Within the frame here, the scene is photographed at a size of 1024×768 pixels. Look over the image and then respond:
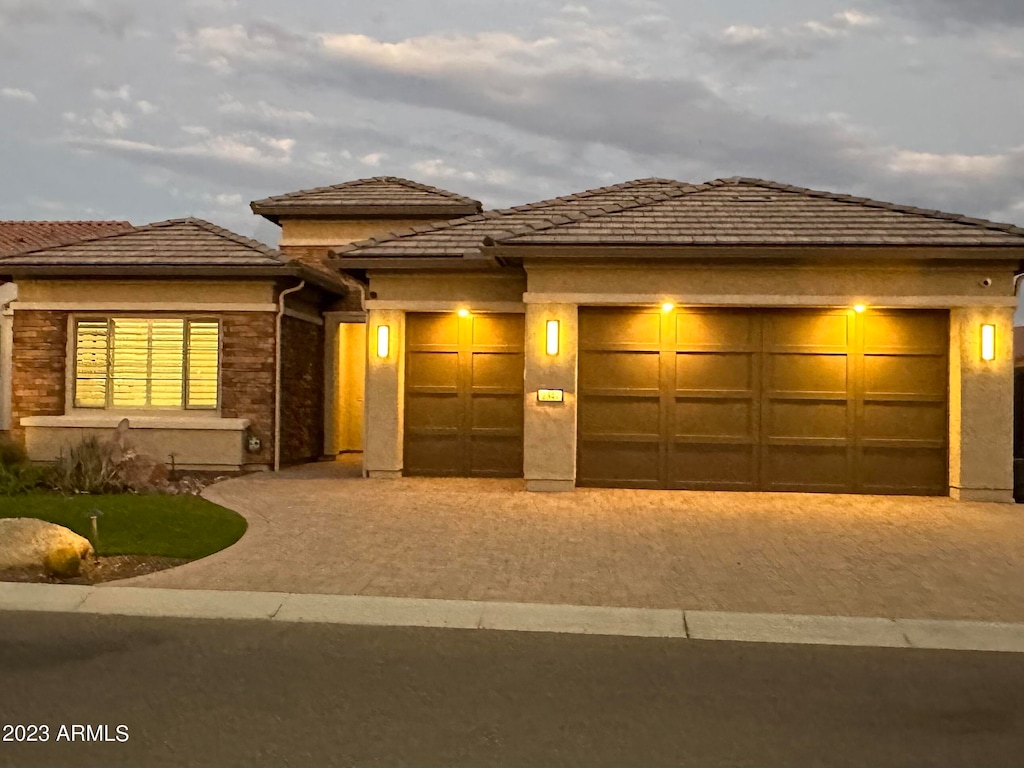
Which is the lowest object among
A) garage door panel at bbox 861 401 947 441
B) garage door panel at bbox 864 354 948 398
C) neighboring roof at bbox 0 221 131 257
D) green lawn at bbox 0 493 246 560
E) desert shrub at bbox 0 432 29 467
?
green lawn at bbox 0 493 246 560

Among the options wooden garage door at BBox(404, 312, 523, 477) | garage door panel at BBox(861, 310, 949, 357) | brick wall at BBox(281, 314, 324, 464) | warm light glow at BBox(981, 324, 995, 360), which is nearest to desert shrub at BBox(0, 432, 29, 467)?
brick wall at BBox(281, 314, 324, 464)

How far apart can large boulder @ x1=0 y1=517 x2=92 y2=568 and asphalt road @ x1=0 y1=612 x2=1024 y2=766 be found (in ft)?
4.70

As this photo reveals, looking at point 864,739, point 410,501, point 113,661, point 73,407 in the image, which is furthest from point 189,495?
point 864,739

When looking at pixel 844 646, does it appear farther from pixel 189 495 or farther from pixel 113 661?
pixel 189 495

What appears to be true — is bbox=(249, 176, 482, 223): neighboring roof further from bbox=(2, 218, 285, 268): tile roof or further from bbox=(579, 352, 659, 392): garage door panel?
bbox=(579, 352, 659, 392): garage door panel

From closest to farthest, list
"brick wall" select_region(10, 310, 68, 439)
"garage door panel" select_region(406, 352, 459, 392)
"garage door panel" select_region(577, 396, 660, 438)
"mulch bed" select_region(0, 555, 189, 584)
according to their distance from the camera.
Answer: "mulch bed" select_region(0, 555, 189, 584)
"garage door panel" select_region(577, 396, 660, 438)
"garage door panel" select_region(406, 352, 459, 392)
"brick wall" select_region(10, 310, 68, 439)

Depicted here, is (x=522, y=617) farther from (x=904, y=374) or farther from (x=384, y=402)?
(x=904, y=374)

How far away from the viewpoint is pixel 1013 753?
4.28 meters

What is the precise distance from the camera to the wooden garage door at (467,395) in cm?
1435

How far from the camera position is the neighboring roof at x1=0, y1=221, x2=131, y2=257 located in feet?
71.0

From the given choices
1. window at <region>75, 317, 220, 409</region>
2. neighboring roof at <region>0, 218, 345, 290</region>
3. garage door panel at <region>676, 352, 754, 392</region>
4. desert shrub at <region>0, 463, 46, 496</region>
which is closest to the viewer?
desert shrub at <region>0, 463, 46, 496</region>

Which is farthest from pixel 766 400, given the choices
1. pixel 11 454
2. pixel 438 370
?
pixel 11 454

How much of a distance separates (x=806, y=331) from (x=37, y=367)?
12491 mm

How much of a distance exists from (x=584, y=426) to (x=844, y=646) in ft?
24.1
